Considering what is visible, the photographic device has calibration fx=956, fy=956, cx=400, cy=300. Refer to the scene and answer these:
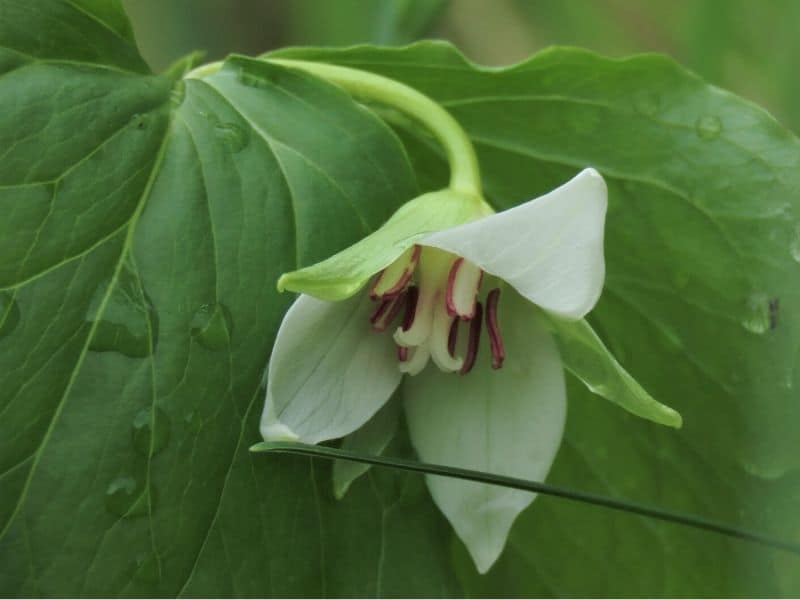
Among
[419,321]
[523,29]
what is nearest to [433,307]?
[419,321]

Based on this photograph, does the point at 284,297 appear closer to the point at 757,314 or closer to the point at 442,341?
the point at 442,341

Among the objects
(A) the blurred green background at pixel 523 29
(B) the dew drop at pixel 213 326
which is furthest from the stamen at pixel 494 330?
(A) the blurred green background at pixel 523 29

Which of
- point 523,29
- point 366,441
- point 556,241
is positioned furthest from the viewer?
point 523,29

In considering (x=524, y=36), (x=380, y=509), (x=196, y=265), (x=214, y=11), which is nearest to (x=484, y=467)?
(x=380, y=509)

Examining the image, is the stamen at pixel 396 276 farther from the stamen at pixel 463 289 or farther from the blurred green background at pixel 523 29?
the blurred green background at pixel 523 29

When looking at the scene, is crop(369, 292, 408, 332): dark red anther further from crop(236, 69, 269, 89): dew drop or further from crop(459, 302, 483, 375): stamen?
crop(236, 69, 269, 89): dew drop

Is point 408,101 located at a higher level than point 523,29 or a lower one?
higher

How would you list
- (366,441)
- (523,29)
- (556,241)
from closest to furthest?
1. (556,241)
2. (366,441)
3. (523,29)
